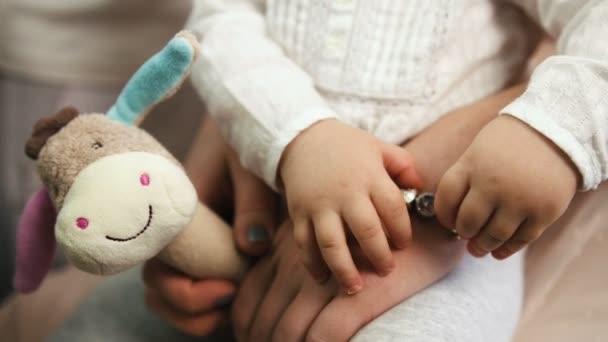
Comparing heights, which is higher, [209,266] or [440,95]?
[440,95]

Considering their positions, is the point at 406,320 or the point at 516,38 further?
the point at 516,38

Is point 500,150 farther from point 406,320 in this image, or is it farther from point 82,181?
point 82,181

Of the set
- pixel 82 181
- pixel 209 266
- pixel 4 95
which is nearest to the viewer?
pixel 82 181

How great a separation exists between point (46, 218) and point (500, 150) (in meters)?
0.32

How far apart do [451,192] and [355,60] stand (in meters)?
0.15

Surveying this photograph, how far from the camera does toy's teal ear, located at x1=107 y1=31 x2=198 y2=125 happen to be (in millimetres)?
403

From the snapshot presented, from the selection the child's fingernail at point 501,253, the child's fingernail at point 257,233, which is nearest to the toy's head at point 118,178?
the child's fingernail at point 257,233

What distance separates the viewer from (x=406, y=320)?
41cm

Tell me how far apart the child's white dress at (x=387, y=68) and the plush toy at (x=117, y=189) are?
Result: 0.27 feet

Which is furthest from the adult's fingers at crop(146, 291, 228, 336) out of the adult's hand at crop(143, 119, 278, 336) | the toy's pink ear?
the toy's pink ear

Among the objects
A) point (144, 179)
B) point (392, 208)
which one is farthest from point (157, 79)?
point (392, 208)

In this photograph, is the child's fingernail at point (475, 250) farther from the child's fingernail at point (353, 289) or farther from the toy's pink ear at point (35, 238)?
the toy's pink ear at point (35, 238)

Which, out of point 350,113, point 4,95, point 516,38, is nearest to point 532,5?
point 516,38

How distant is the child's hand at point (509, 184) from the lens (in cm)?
37
